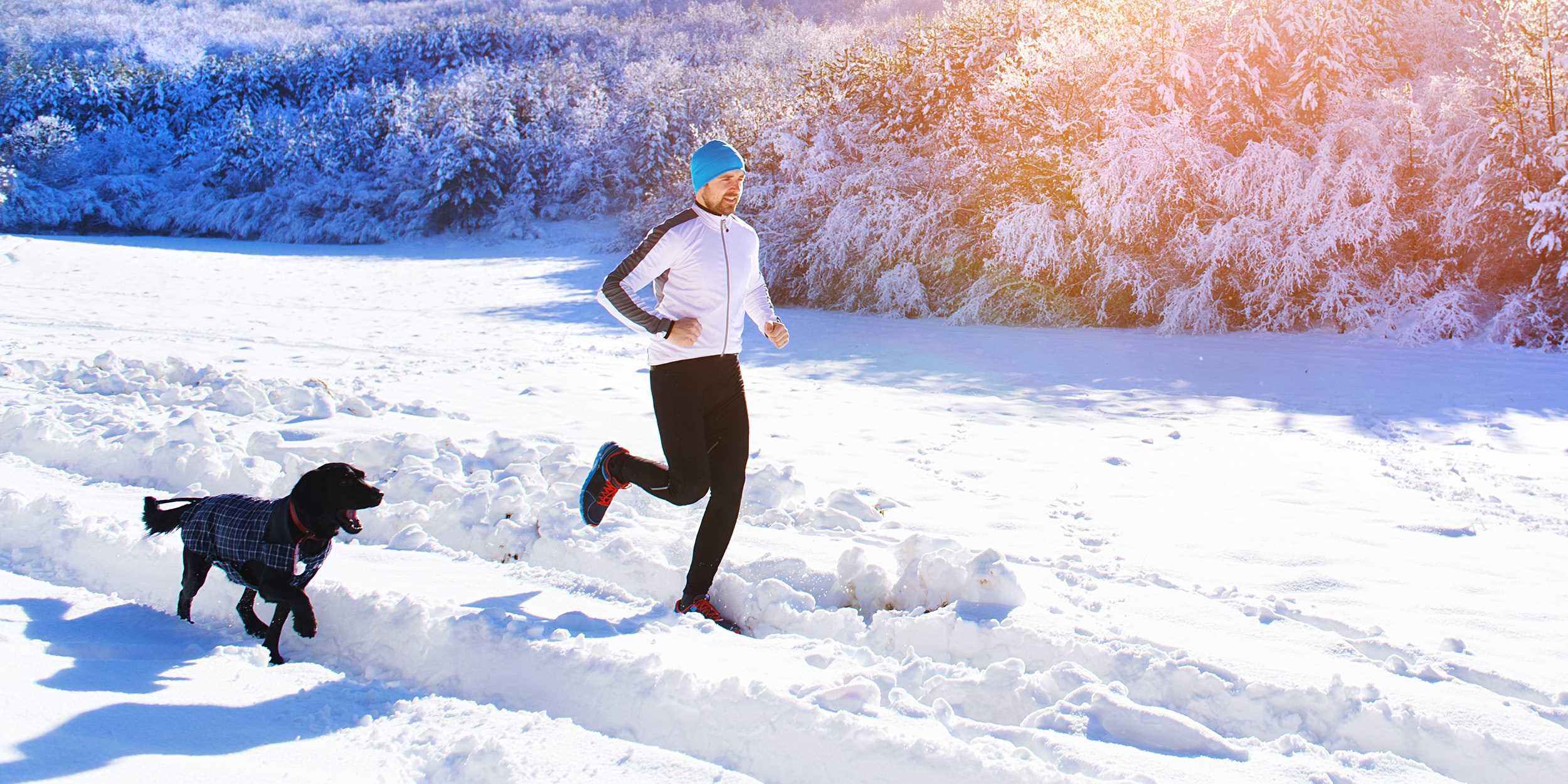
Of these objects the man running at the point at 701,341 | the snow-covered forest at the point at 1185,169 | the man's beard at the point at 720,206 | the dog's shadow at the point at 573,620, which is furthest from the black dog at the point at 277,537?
the snow-covered forest at the point at 1185,169

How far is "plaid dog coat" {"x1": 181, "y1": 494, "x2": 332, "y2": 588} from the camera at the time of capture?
3264 millimetres

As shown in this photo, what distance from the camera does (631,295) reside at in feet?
11.6

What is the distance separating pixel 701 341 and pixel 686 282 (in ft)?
0.70

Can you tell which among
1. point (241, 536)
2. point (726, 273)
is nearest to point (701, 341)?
point (726, 273)

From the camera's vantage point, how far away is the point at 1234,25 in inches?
537

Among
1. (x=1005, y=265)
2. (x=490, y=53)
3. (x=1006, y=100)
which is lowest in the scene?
(x=1005, y=265)

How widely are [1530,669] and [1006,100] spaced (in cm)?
1344

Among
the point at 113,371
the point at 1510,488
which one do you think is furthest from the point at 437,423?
the point at 1510,488

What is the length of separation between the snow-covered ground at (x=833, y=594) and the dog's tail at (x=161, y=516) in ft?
1.08

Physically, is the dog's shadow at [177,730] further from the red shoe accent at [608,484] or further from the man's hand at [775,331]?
the man's hand at [775,331]

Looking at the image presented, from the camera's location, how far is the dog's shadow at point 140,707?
245 centimetres

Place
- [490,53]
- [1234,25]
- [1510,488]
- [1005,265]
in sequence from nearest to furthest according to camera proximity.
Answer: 1. [1510,488]
2. [1234,25]
3. [1005,265]
4. [490,53]

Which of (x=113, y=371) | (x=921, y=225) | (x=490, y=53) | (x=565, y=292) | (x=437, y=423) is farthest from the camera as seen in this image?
(x=490, y=53)

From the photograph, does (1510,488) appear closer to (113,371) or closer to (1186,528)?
(1186,528)
